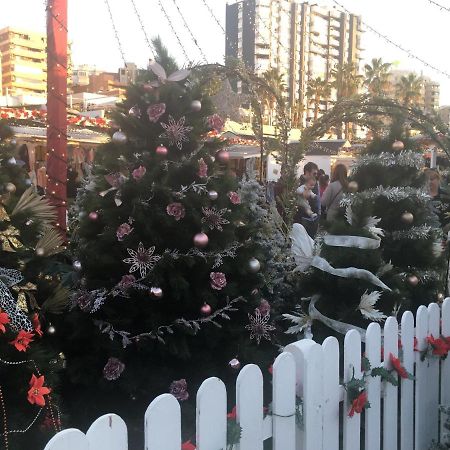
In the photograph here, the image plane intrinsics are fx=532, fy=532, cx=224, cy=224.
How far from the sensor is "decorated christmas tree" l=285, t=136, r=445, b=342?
3125 mm

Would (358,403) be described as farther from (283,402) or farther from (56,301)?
(56,301)

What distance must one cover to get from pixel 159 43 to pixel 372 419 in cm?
224

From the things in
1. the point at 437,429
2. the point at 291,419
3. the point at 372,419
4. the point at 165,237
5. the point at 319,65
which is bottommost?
the point at 437,429

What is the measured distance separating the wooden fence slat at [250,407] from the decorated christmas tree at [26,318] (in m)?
0.66

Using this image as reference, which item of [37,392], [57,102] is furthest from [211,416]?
[57,102]

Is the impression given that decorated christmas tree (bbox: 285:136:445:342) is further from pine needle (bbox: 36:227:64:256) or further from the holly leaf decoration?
pine needle (bbox: 36:227:64:256)

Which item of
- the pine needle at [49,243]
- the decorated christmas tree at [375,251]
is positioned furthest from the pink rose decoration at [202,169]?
the pine needle at [49,243]

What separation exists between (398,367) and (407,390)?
0.25m

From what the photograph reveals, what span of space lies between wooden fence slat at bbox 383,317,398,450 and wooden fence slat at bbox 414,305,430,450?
24cm

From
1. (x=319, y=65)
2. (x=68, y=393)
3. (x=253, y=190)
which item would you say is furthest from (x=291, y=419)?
(x=319, y=65)

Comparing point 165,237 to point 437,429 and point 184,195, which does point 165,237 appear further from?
point 437,429

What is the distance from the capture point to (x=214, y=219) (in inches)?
114

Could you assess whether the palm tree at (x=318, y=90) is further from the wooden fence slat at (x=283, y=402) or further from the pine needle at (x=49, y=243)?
the wooden fence slat at (x=283, y=402)

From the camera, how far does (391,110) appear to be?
16.6ft
